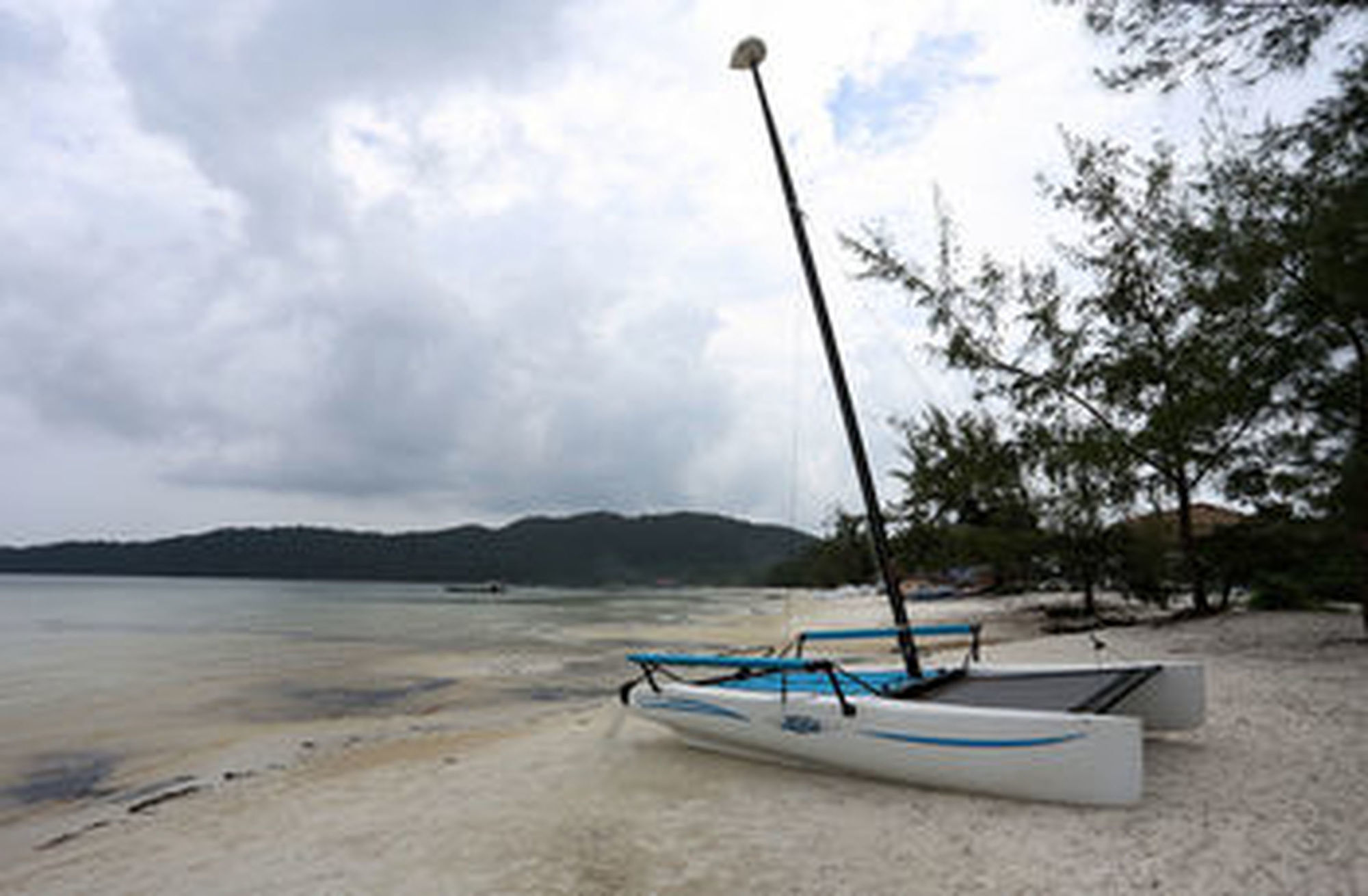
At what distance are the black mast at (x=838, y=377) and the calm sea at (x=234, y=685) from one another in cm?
814

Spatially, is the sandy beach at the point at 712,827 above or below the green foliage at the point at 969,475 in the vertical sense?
below

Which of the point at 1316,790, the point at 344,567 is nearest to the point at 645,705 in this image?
the point at 1316,790

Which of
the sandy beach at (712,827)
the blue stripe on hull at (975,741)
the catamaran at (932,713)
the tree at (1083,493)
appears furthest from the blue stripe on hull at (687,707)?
the tree at (1083,493)

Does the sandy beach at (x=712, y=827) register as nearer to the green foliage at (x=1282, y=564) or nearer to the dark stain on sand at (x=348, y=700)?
the dark stain on sand at (x=348, y=700)

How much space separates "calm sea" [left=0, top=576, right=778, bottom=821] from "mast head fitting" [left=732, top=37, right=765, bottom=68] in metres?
11.7

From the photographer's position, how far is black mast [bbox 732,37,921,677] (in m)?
8.18

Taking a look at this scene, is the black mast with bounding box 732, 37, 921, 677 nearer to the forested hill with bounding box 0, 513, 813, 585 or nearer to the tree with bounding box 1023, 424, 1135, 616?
the tree with bounding box 1023, 424, 1135, 616

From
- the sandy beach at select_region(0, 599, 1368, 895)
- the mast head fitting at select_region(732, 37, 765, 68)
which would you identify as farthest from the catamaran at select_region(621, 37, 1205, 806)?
the mast head fitting at select_region(732, 37, 765, 68)

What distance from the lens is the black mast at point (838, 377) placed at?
818cm

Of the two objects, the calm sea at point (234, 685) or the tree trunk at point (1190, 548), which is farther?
the tree trunk at point (1190, 548)

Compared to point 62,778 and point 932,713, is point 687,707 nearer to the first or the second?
point 932,713

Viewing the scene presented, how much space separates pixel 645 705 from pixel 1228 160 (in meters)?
11.0

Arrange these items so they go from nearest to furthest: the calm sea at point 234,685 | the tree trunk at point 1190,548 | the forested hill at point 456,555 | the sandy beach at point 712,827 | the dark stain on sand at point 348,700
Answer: the sandy beach at point 712,827
the calm sea at point 234,685
the dark stain on sand at point 348,700
the tree trunk at point 1190,548
the forested hill at point 456,555

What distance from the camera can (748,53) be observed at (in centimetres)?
961
